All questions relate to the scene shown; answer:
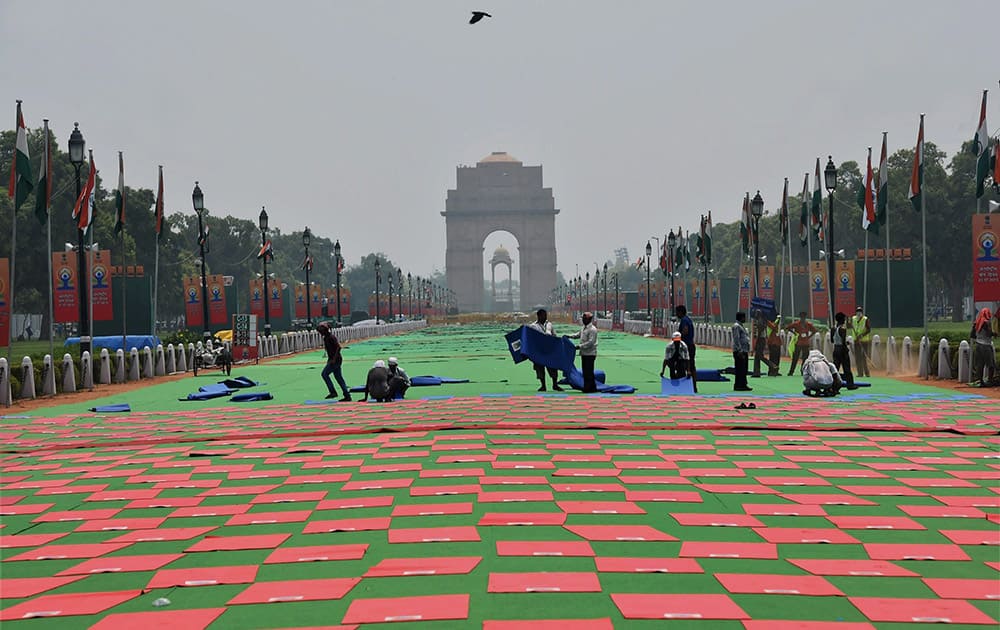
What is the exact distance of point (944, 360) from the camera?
21062mm

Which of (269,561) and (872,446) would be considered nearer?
(269,561)

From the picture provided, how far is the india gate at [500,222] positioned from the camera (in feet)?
507

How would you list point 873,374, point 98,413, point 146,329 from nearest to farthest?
point 98,413
point 873,374
point 146,329

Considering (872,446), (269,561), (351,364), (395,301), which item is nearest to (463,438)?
(872,446)

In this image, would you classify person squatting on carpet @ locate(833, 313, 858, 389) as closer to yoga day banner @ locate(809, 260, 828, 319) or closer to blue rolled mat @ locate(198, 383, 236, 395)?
blue rolled mat @ locate(198, 383, 236, 395)

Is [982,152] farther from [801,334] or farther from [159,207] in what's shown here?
[159,207]

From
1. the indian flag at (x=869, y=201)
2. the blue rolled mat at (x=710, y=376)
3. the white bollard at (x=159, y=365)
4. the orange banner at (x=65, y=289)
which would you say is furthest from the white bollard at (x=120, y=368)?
the indian flag at (x=869, y=201)

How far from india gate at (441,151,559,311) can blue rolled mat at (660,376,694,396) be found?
134299 mm

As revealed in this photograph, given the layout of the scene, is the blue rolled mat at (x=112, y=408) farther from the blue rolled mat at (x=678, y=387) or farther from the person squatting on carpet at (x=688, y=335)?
the person squatting on carpet at (x=688, y=335)

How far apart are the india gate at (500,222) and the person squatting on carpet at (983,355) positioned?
133 metres

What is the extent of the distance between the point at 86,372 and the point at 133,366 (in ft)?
9.79

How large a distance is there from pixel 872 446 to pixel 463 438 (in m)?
4.27

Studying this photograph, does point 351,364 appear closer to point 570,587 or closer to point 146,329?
point 146,329

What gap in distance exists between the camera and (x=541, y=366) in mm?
19016
